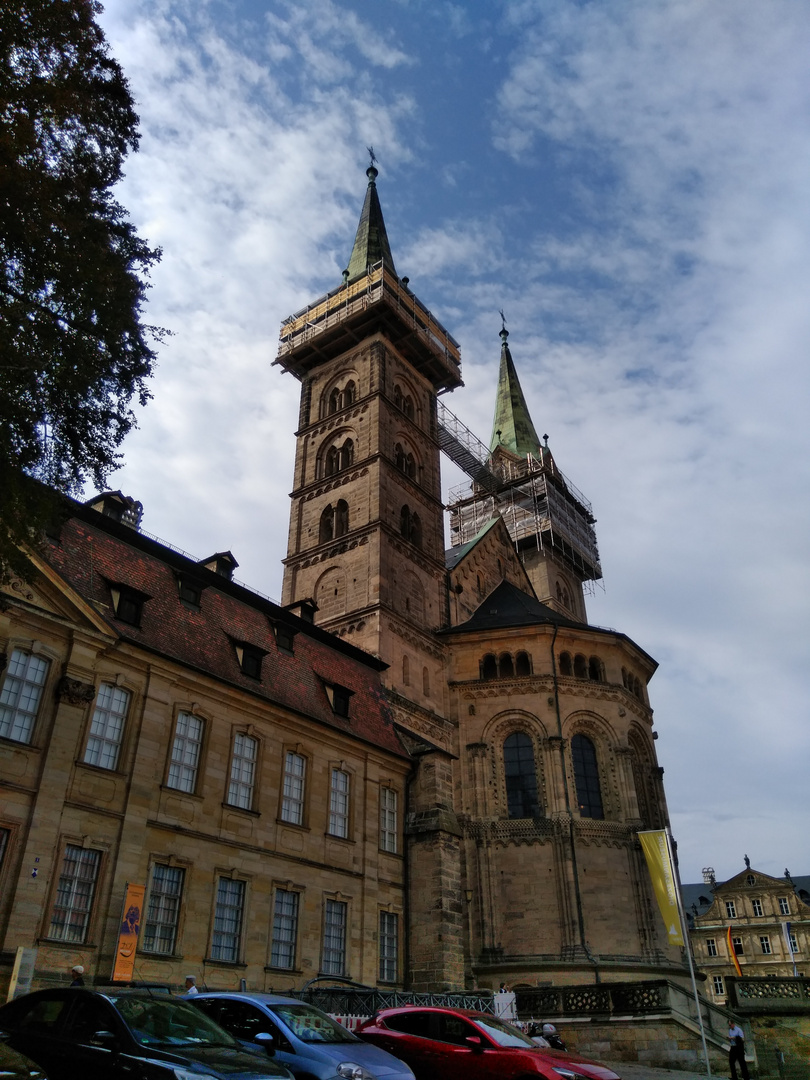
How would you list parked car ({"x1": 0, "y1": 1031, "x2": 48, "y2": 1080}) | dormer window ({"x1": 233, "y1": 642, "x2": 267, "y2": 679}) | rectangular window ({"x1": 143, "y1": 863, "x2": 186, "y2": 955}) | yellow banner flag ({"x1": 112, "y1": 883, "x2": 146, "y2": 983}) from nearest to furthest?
parked car ({"x1": 0, "y1": 1031, "x2": 48, "y2": 1080})
yellow banner flag ({"x1": 112, "y1": 883, "x2": 146, "y2": 983})
rectangular window ({"x1": 143, "y1": 863, "x2": 186, "y2": 955})
dormer window ({"x1": 233, "y1": 642, "x2": 267, "y2": 679})

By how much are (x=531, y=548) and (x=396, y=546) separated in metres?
24.0

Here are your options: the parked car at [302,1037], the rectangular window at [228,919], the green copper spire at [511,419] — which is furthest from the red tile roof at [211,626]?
the green copper spire at [511,419]

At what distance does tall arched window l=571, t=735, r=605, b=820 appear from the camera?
3281 cm

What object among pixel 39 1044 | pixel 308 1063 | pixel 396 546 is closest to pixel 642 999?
pixel 308 1063

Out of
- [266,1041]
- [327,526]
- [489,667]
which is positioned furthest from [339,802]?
[327,526]

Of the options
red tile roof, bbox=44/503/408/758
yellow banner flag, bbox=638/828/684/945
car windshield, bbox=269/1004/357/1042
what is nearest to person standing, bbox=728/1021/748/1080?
yellow banner flag, bbox=638/828/684/945

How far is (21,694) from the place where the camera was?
17672 millimetres

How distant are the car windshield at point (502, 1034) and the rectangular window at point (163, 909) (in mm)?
8706

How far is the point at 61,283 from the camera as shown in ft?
44.1

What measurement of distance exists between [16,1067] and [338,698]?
1923cm

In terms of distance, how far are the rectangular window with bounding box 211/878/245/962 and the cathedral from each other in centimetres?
Result: 6

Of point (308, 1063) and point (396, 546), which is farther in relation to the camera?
point (396, 546)

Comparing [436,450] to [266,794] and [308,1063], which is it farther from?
[308,1063]

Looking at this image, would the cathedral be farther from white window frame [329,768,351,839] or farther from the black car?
the black car
